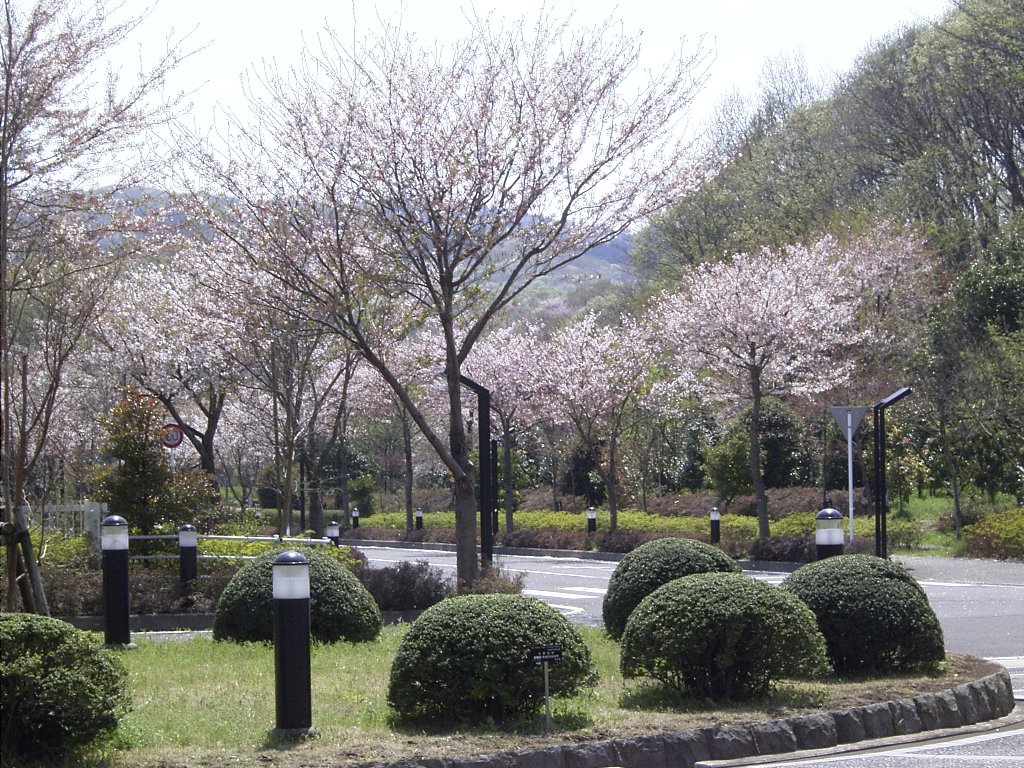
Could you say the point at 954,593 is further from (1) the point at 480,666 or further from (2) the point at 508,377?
(2) the point at 508,377

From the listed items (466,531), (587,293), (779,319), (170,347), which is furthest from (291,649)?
(587,293)

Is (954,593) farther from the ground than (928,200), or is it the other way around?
(928,200)

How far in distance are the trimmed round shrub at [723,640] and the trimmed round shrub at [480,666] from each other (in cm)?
63

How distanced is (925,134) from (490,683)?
38.2 meters

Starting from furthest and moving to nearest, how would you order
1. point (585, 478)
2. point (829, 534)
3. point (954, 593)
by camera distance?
1. point (585, 478)
2. point (954, 593)
3. point (829, 534)

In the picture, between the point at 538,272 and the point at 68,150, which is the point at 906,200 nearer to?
the point at 538,272

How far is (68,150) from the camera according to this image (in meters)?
12.2

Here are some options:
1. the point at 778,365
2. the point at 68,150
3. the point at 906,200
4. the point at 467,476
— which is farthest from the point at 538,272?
the point at 906,200

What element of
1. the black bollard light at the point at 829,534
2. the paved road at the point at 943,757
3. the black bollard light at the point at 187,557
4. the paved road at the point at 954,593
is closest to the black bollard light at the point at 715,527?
the paved road at the point at 954,593

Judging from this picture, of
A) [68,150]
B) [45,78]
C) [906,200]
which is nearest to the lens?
[45,78]

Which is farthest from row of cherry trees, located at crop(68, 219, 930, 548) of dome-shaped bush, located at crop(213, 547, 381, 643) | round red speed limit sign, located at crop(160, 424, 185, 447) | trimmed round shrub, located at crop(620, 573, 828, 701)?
trimmed round shrub, located at crop(620, 573, 828, 701)

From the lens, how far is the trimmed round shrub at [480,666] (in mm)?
7742

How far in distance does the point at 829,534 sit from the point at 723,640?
10.8ft

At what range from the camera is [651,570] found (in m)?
11.8
